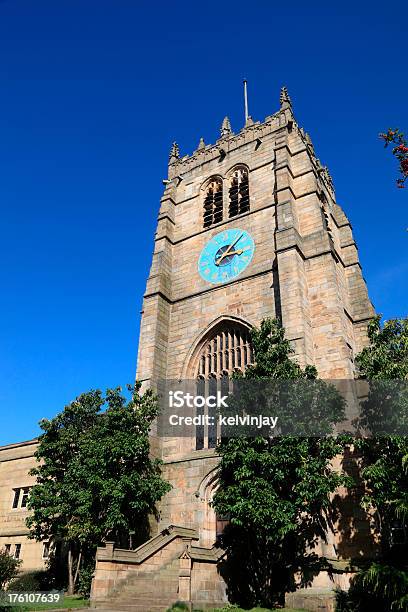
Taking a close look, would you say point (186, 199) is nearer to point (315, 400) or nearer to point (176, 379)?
point (176, 379)

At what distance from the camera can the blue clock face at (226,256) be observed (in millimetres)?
25125

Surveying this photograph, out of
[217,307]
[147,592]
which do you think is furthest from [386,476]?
[217,307]

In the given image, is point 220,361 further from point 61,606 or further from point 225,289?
point 61,606

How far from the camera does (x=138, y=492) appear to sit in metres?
17.2

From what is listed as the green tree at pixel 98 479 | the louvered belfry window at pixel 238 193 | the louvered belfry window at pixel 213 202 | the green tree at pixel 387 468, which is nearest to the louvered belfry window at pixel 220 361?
the green tree at pixel 98 479

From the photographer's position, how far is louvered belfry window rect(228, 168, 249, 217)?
2825 cm

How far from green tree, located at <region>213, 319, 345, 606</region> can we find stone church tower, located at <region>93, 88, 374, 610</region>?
119 centimetres

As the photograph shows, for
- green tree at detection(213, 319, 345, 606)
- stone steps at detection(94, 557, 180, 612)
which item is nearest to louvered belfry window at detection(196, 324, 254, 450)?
green tree at detection(213, 319, 345, 606)

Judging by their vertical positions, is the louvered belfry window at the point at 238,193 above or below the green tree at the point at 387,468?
above

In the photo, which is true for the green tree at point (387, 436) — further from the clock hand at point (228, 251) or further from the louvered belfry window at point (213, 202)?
the louvered belfry window at point (213, 202)

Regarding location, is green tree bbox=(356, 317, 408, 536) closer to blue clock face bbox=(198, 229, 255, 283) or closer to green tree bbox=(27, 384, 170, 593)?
green tree bbox=(27, 384, 170, 593)

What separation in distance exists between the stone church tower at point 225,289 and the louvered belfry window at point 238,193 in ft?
0.29

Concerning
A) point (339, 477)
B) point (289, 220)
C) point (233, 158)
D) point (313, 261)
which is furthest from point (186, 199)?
point (339, 477)

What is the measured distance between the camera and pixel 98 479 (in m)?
17.2
